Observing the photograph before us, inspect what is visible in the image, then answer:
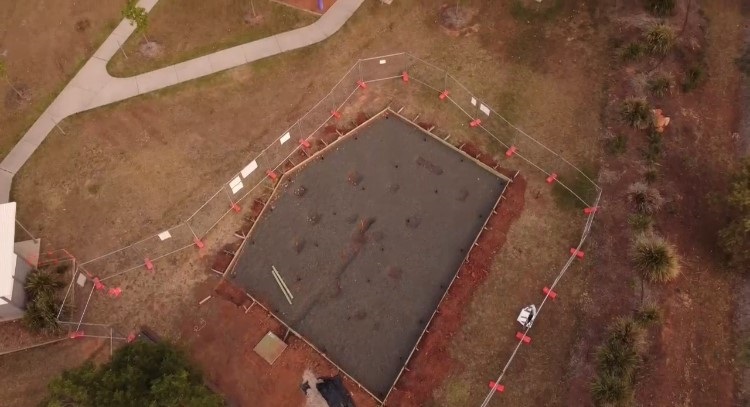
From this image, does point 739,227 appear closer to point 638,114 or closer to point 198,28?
point 638,114

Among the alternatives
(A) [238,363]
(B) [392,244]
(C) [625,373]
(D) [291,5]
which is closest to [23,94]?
(D) [291,5]

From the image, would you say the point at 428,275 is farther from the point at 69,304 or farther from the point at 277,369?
the point at 69,304

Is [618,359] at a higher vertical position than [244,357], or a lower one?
lower

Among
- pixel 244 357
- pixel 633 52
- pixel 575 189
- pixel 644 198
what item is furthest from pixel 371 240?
pixel 633 52

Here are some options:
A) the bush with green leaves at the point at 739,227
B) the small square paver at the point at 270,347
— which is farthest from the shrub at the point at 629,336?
the small square paver at the point at 270,347

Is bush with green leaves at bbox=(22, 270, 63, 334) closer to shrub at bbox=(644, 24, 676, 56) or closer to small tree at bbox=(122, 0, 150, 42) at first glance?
small tree at bbox=(122, 0, 150, 42)

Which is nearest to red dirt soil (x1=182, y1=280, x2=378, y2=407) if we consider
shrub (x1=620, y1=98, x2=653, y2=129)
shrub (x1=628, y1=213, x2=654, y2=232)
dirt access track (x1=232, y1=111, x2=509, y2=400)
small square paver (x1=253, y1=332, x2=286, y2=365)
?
small square paver (x1=253, y1=332, x2=286, y2=365)
